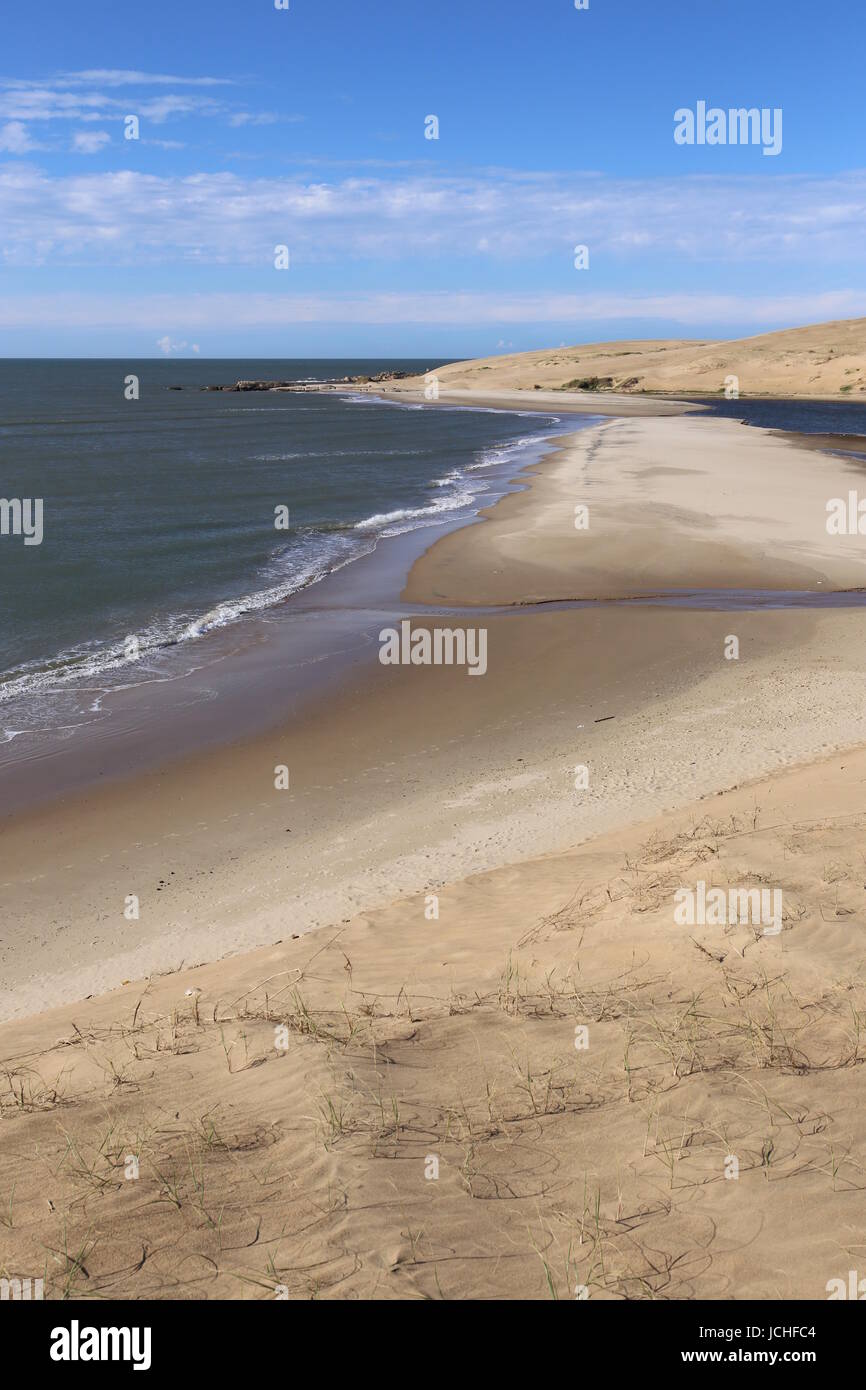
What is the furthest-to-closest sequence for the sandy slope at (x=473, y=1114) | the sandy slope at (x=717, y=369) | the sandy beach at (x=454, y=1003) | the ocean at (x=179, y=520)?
the sandy slope at (x=717, y=369)
the ocean at (x=179, y=520)
the sandy beach at (x=454, y=1003)
the sandy slope at (x=473, y=1114)

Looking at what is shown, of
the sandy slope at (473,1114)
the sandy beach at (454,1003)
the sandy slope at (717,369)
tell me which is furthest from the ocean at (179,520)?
the sandy slope at (717,369)

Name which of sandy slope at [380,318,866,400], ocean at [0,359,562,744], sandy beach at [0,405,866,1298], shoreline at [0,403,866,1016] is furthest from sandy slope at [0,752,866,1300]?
sandy slope at [380,318,866,400]

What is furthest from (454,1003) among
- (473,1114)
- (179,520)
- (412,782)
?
(179,520)

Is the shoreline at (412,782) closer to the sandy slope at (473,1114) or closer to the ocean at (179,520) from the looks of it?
the sandy slope at (473,1114)

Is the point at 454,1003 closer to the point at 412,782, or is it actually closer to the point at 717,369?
the point at 412,782

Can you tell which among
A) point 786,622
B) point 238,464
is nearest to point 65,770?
point 786,622

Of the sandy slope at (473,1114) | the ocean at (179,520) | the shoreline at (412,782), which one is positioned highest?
the ocean at (179,520)

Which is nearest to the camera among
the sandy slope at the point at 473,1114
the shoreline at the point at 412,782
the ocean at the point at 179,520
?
the sandy slope at the point at 473,1114
